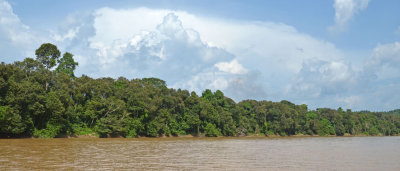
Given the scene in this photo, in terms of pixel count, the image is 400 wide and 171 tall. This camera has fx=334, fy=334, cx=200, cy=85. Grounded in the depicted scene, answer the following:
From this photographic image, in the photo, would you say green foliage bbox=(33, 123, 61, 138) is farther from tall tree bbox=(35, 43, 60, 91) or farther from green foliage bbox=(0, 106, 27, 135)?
tall tree bbox=(35, 43, 60, 91)

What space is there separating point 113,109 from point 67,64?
65.9 ft

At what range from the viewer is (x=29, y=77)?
49.3 m

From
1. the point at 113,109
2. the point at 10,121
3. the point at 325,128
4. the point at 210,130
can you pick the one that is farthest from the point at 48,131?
the point at 325,128

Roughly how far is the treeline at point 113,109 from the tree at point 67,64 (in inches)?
3.9

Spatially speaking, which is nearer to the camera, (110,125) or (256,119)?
(110,125)

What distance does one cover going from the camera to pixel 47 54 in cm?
7012

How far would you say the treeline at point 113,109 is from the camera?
46.5 meters

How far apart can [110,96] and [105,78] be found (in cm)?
1114

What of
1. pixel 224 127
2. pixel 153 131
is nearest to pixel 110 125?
pixel 153 131

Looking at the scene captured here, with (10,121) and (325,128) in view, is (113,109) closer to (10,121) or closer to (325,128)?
(10,121)

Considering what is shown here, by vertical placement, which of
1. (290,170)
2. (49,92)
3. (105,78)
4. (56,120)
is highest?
(105,78)

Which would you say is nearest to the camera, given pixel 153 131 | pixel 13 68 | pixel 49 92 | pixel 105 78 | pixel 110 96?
pixel 13 68

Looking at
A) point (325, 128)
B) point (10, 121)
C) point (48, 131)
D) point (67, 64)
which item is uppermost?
point (67, 64)

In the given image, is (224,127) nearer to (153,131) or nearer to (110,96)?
(153,131)
